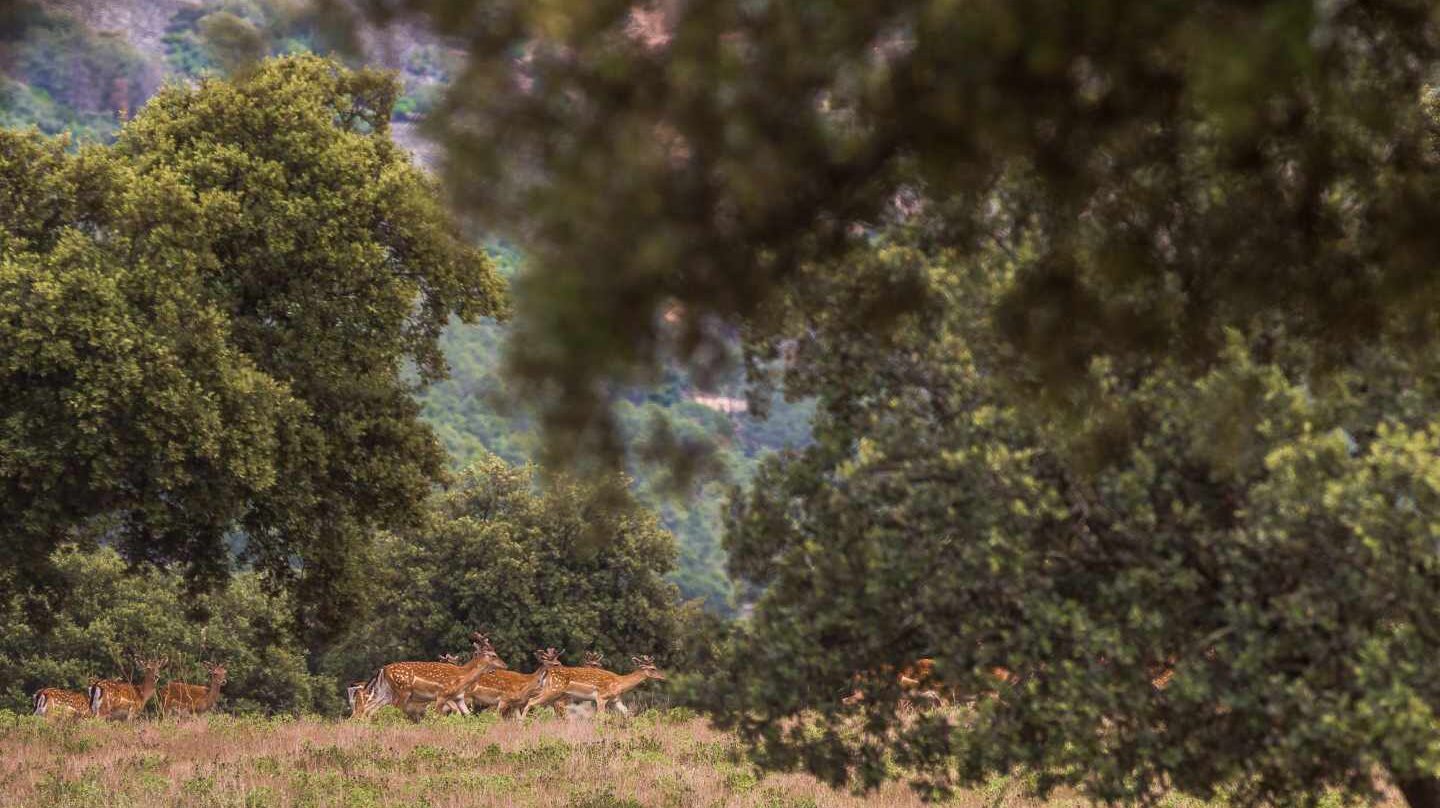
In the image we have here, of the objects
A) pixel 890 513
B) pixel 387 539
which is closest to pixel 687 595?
pixel 387 539

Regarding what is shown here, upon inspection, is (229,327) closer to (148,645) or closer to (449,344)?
(148,645)

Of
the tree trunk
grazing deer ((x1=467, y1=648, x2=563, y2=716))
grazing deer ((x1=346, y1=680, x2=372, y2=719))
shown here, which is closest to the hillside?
grazing deer ((x1=467, y1=648, x2=563, y2=716))

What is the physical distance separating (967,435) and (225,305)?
39.1ft

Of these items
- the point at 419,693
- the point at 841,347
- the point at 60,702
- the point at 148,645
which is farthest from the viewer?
the point at 148,645

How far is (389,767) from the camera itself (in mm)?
21203

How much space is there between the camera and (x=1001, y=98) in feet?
19.7

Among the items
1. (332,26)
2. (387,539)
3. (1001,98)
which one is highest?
(387,539)

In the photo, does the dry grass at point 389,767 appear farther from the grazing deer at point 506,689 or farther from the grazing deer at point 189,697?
the grazing deer at point 506,689

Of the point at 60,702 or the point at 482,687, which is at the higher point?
the point at 482,687

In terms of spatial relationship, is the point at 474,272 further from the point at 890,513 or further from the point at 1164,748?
the point at 1164,748

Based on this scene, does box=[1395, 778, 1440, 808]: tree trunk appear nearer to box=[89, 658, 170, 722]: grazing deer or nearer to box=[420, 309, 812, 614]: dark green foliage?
box=[89, 658, 170, 722]: grazing deer

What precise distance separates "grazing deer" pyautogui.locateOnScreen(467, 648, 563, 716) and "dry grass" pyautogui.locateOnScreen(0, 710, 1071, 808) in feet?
14.9

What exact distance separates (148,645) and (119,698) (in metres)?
19.6

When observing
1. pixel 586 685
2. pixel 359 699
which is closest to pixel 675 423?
pixel 586 685
